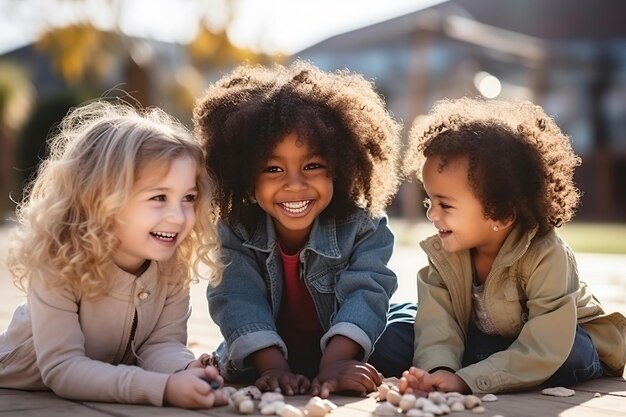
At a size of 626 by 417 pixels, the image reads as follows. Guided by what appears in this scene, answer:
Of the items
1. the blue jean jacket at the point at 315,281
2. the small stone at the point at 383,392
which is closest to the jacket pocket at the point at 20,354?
the blue jean jacket at the point at 315,281

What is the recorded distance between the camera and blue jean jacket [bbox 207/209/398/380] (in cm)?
286

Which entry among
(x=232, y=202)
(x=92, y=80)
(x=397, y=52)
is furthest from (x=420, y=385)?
(x=397, y=52)

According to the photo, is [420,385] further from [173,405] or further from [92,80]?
[92,80]

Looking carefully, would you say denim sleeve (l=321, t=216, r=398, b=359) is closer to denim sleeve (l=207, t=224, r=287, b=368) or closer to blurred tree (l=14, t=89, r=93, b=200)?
denim sleeve (l=207, t=224, r=287, b=368)

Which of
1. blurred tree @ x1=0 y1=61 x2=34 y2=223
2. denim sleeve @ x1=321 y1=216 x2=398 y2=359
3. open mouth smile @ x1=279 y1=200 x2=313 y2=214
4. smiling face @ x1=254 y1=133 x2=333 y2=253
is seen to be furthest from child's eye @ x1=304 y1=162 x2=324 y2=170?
blurred tree @ x1=0 y1=61 x2=34 y2=223

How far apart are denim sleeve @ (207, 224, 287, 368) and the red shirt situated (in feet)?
0.28

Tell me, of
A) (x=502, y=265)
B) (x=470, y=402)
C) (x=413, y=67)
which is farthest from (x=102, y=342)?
(x=413, y=67)

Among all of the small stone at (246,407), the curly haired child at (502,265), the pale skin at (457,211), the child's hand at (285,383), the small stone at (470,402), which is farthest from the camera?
the pale skin at (457,211)

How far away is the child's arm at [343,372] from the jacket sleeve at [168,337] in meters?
0.39

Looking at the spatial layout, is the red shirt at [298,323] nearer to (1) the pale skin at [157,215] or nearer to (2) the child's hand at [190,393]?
(1) the pale skin at [157,215]

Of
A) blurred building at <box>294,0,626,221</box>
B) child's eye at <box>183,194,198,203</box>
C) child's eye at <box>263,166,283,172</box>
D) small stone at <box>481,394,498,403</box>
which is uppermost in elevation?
blurred building at <box>294,0,626,221</box>

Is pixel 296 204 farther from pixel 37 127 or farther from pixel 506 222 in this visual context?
pixel 37 127

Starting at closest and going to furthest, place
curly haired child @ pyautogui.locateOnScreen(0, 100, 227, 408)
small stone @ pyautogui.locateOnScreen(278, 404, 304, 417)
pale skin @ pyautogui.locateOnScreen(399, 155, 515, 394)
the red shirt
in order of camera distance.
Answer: small stone @ pyautogui.locateOnScreen(278, 404, 304, 417), curly haired child @ pyautogui.locateOnScreen(0, 100, 227, 408), pale skin @ pyautogui.locateOnScreen(399, 155, 515, 394), the red shirt

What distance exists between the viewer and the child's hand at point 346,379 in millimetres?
2547
